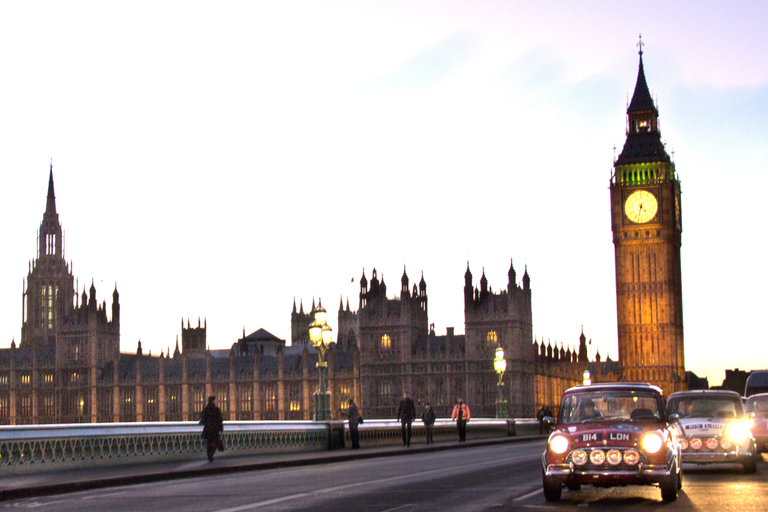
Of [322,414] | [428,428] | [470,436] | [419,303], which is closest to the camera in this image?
[322,414]

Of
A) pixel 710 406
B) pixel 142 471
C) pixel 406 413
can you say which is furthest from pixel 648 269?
pixel 142 471

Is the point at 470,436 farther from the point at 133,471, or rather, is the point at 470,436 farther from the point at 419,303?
the point at 419,303

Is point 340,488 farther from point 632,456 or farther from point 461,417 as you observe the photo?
point 461,417

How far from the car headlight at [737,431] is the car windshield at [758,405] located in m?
8.05

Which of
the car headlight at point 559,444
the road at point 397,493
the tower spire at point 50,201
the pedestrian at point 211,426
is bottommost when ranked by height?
the road at point 397,493

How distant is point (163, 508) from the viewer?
Answer: 1561 centimetres

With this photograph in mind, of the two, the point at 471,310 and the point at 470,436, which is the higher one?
the point at 471,310

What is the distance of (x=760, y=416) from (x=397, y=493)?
613 inches

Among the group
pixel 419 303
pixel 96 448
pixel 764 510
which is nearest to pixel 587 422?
pixel 764 510

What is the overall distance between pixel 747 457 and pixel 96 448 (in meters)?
13.9

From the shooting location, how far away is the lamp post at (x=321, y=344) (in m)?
33.5

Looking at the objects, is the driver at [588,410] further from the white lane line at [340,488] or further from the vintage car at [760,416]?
the vintage car at [760,416]

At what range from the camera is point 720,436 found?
70.9ft

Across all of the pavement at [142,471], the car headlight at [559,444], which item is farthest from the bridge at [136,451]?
the car headlight at [559,444]
